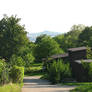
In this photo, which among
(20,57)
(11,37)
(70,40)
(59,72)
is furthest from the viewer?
(70,40)

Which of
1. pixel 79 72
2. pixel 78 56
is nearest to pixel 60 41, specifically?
pixel 78 56

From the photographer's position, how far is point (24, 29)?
59844 mm

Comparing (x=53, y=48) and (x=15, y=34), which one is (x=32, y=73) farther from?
(x=53, y=48)

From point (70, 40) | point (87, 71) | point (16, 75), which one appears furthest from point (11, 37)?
point (70, 40)

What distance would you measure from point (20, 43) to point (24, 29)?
12.2 ft

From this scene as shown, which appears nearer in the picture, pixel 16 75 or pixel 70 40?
pixel 16 75

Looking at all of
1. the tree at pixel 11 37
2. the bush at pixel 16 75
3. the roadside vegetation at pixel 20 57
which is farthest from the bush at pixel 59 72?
the tree at pixel 11 37

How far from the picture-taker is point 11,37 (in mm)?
56812

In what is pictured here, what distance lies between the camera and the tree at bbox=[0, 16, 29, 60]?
56438mm

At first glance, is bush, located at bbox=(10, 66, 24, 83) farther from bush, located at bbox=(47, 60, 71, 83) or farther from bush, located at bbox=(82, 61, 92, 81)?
bush, located at bbox=(82, 61, 92, 81)

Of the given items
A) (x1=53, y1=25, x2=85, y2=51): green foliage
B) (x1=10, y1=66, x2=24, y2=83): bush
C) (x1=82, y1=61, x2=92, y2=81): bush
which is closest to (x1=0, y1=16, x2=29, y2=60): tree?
(x1=82, y1=61, x2=92, y2=81): bush

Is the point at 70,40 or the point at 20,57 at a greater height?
the point at 70,40

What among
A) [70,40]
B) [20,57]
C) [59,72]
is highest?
[70,40]

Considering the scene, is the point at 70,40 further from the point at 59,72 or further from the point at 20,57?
the point at 59,72
